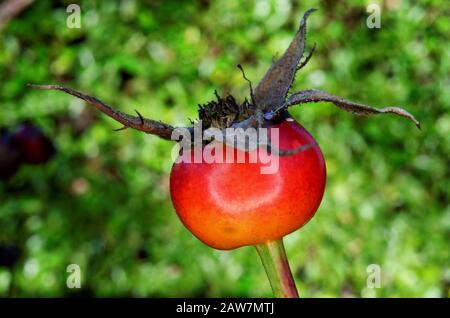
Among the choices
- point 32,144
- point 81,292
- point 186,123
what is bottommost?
point 81,292

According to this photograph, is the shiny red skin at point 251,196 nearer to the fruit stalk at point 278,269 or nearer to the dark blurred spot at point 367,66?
the fruit stalk at point 278,269

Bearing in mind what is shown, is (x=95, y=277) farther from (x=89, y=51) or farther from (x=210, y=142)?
(x=210, y=142)

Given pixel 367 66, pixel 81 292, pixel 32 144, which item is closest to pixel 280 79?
pixel 32 144

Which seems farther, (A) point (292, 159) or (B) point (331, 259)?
(B) point (331, 259)

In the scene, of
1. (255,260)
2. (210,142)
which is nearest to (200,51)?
(255,260)

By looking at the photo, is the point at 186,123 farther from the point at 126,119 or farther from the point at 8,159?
the point at 126,119

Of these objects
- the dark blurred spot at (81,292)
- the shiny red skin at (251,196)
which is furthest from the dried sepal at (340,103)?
the dark blurred spot at (81,292)

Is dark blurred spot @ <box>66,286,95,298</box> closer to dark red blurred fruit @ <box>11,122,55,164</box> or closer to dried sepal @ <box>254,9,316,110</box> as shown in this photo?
dark red blurred fruit @ <box>11,122,55,164</box>

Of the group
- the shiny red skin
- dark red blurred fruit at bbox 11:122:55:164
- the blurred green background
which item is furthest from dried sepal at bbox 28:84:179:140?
the blurred green background
